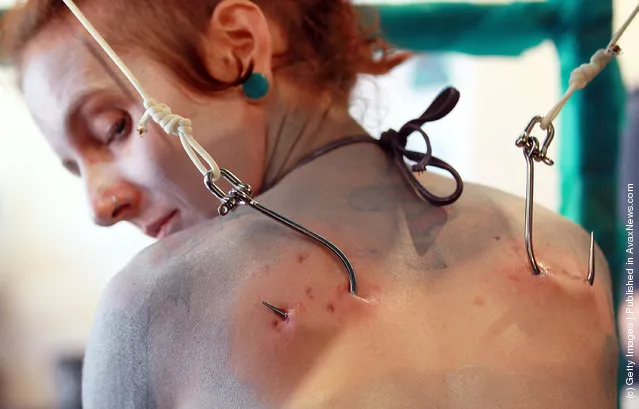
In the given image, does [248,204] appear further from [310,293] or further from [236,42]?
[236,42]

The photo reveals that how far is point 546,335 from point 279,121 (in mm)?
315

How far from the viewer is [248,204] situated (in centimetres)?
48

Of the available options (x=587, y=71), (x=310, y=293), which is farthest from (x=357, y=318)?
(x=587, y=71)

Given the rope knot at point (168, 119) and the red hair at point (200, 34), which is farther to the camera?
the red hair at point (200, 34)

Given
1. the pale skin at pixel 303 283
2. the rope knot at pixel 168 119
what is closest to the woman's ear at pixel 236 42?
the pale skin at pixel 303 283

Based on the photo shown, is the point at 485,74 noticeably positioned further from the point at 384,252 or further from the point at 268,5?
the point at 384,252

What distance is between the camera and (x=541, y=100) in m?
1.14

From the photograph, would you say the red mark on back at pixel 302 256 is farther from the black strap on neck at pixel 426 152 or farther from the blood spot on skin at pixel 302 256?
the black strap on neck at pixel 426 152

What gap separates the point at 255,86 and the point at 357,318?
258 mm

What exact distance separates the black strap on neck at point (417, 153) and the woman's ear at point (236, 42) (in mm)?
95

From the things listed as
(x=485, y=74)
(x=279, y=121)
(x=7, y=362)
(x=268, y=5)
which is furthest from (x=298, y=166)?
(x=7, y=362)

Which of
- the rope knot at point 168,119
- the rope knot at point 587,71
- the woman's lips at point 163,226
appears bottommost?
the rope knot at point 587,71

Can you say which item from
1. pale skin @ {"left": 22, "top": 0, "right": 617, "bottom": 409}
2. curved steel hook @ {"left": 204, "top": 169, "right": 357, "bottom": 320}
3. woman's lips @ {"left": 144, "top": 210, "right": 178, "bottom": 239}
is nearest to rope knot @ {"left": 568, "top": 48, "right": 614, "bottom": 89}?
pale skin @ {"left": 22, "top": 0, "right": 617, "bottom": 409}

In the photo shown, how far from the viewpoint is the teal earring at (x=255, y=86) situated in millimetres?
612
